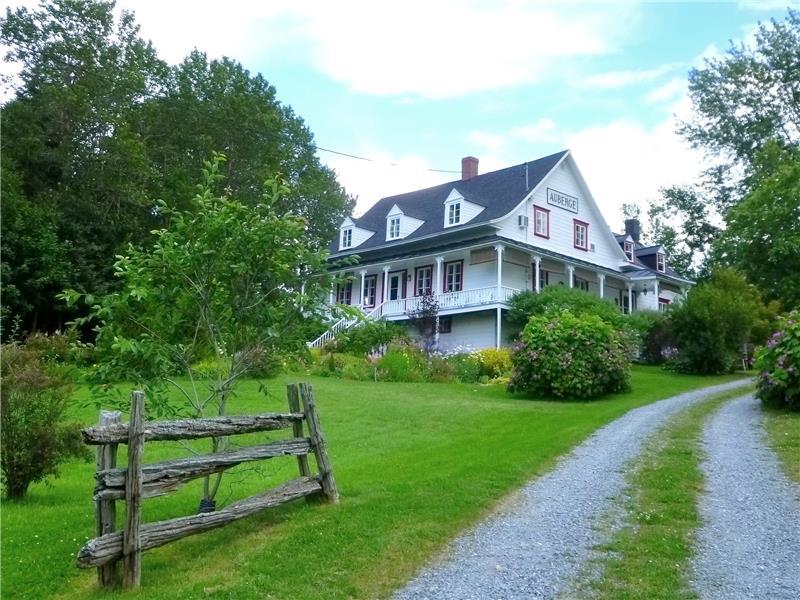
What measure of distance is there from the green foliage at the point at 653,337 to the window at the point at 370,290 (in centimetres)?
1285

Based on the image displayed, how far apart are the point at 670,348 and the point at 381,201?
20.1m

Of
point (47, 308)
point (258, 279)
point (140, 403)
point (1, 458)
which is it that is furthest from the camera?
point (47, 308)

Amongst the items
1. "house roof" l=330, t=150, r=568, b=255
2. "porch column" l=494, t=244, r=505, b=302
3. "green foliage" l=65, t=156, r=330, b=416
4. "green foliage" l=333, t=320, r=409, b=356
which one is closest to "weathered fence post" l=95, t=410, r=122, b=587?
"green foliage" l=65, t=156, r=330, b=416

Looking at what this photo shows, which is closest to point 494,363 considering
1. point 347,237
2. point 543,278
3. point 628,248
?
point 543,278

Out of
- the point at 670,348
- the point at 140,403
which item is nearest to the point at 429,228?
the point at 670,348

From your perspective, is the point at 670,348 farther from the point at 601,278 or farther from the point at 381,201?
the point at 381,201

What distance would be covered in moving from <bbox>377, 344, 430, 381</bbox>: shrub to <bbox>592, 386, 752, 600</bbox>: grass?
1143cm

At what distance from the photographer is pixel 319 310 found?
307 inches

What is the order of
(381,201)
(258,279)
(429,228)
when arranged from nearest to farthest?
1. (258,279)
2. (429,228)
3. (381,201)

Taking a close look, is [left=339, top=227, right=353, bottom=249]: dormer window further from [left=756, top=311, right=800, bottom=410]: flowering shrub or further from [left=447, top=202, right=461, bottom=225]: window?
[left=756, top=311, right=800, bottom=410]: flowering shrub

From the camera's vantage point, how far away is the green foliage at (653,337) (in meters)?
28.4

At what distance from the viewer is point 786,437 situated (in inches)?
474

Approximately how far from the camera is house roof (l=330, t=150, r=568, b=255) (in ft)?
108

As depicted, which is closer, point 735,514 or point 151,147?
point 735,514
